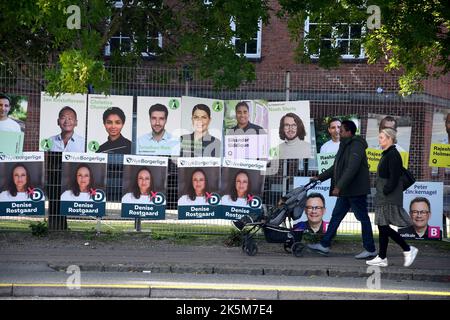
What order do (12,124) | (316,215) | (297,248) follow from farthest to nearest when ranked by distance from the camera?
(316,215)
(12,124)
(297,248)

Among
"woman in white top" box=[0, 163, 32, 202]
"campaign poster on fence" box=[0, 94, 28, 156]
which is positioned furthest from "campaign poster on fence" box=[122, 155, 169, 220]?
"campaign poster on fence" box=[0, 94, 28, 156]

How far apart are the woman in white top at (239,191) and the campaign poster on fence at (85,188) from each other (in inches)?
84.2

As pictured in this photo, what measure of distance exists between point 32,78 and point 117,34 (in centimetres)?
211

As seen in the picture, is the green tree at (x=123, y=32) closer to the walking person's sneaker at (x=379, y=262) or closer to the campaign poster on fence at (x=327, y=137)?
the campaign poster on fence at (x=327, y=137)

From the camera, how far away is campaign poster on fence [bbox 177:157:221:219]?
44.4ft

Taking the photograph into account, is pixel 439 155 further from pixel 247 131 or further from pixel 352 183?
pixel 247 131

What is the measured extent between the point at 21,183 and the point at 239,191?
372 cm

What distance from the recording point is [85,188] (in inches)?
530

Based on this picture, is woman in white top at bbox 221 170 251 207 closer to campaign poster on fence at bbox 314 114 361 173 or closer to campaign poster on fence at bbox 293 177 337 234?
campaign poster on fence at bbox 293 177 337 234

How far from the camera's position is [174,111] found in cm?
1362

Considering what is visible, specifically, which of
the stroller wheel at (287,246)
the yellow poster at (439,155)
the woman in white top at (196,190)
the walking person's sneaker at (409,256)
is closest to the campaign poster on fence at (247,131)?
the woman in white top at (196,190)

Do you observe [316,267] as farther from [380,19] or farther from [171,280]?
[380,19]

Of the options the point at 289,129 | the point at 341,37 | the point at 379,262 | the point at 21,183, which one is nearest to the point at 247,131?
the point at 289,129

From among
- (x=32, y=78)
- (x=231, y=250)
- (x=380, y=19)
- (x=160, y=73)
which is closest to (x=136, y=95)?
(x=160, y=73)
